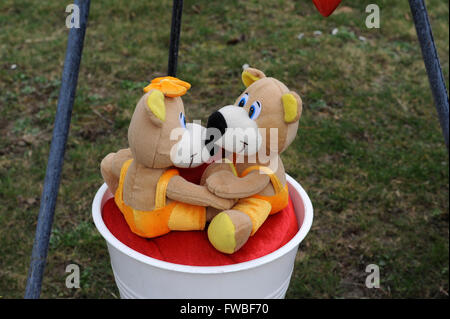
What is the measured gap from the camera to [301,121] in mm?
2342

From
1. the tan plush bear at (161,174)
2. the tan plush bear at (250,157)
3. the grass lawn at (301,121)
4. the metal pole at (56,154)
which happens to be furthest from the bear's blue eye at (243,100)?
the grass lawn at (301,121)

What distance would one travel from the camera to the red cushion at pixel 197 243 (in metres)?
1.06

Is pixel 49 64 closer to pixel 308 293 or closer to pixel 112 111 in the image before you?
pixel 112 111

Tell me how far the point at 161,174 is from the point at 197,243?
0.16 metres

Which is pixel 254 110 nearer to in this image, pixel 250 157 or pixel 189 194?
pixel 250 157

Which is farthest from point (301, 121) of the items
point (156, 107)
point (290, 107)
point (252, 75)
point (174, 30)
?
point (156, 107)

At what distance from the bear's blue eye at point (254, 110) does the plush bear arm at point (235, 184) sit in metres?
0.12

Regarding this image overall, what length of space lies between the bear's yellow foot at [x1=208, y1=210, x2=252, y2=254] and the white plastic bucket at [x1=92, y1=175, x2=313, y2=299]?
0.05m

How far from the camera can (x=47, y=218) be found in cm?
105

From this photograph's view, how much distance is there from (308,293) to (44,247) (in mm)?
858

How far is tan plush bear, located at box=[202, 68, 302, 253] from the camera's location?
3.38ft

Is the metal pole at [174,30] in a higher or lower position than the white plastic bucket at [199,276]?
higher

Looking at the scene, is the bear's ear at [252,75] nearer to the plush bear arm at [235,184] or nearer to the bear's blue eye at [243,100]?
the bear's blue eye at [243,100]

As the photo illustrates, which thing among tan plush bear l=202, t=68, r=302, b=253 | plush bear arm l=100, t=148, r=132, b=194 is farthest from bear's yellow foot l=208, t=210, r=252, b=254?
plush bear arm l=100, t=148, r=132, b=194
